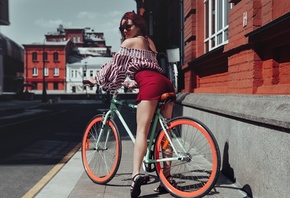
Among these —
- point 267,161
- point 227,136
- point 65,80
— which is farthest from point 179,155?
point 65,80

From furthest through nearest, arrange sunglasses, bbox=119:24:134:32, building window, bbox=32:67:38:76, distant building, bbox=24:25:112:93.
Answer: building window, bbox=32:67:38:76 < distant building, bbox=24:25:112:93 < sunglasses, bbox=119:24:134:32

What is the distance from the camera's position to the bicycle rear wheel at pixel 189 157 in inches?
127

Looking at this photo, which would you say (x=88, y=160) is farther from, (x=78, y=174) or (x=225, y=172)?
(x=225, y=172)

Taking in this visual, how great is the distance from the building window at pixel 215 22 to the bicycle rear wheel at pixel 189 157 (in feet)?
10.8

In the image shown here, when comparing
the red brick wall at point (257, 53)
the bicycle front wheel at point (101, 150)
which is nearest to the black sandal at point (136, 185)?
the bicycle front wheel at point (101, 150)

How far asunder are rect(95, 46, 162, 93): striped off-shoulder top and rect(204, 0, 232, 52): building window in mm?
3001

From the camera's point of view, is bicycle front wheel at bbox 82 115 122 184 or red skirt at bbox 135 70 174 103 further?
bicycle front wheel at bbox 82 115 122 184

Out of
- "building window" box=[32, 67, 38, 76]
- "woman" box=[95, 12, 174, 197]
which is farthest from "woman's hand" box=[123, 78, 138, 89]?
"building window" box=[32, 67, 38, 76]

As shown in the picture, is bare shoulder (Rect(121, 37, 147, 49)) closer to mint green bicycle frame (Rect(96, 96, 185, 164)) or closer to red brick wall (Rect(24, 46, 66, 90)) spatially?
mint green bicycle frame (Rect(96, 96, 185, 164))

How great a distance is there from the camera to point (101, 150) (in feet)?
14.0

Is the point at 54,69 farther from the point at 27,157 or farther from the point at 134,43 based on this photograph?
the point at 134,43

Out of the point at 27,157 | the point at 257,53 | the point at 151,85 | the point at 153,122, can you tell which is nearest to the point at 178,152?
the point at 153,122

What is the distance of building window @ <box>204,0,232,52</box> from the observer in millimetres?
6476

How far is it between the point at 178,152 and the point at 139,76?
0.86 m
